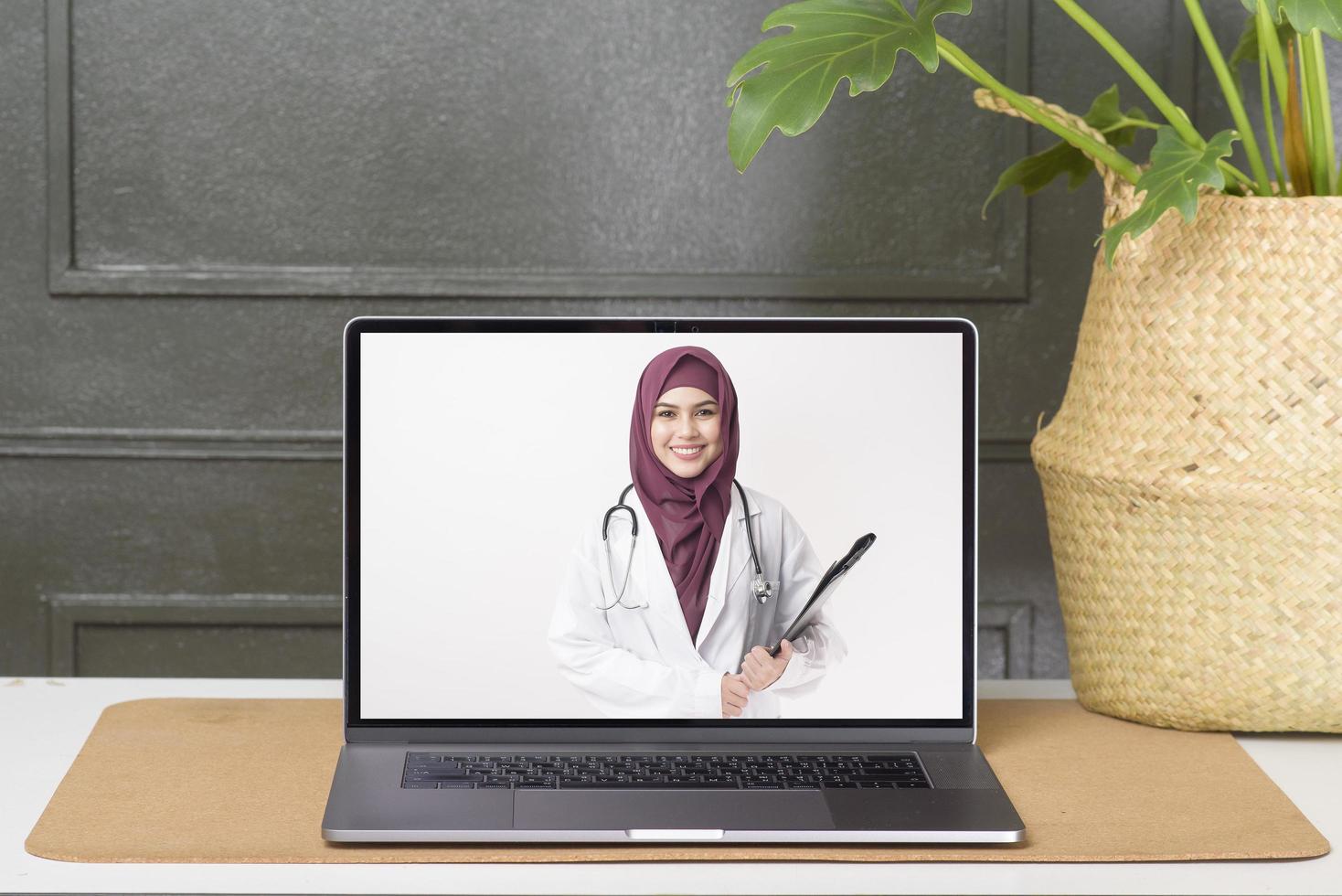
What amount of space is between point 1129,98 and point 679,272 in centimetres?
53

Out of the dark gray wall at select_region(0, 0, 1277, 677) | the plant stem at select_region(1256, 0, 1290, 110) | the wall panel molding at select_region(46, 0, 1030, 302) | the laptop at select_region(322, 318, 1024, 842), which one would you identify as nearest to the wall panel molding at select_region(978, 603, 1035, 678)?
the dark gray wall at select_region(0, 0, 1277, 677)

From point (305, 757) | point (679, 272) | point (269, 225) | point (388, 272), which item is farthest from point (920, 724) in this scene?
point (269, 225)

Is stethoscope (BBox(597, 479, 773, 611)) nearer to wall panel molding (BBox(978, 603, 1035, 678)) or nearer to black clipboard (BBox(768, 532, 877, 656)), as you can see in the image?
black clipboard (BBox(768, 532, 877, 656))

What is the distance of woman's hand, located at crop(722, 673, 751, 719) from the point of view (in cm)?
72

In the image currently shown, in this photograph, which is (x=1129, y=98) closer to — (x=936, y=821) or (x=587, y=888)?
(x=936, y=821)

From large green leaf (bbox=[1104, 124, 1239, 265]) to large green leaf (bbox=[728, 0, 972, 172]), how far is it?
0.16m

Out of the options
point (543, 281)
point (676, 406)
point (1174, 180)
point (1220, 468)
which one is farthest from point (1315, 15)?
point (543, 281)

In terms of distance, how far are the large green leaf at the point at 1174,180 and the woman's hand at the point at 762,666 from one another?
12.8 inches

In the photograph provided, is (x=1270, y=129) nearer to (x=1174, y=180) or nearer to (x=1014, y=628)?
(x=1174, y=180)

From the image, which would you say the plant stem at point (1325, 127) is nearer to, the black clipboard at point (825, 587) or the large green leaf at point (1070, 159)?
the large green leaf at point (1070, 159)

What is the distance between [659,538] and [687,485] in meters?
0.04

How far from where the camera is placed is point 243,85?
122cm

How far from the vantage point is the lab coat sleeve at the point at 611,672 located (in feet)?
2.38

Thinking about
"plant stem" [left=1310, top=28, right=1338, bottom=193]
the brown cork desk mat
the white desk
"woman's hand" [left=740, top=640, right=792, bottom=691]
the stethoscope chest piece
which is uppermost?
"plant stem" [left=1310, top=28, right=1338, bottom=193]
